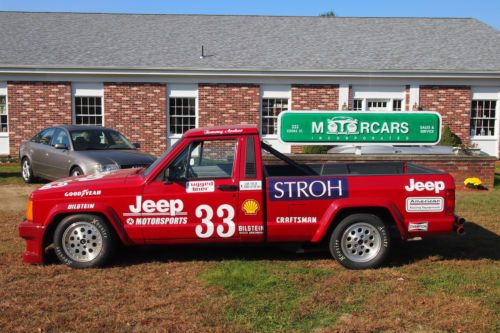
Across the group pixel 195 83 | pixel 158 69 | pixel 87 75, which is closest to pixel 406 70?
pixel 195 83

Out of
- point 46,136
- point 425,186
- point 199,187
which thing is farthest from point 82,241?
point 46,136

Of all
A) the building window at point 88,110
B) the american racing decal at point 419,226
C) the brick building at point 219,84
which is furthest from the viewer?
the building window at point 88,110

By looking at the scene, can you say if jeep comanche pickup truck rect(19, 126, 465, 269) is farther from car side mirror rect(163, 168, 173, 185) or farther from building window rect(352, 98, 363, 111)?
building window rect(352, 98, 363, 111)

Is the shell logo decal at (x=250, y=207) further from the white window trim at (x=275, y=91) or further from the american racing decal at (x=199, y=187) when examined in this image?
the white window trim at (x=275, y=91)

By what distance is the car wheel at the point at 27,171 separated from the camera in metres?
11.9

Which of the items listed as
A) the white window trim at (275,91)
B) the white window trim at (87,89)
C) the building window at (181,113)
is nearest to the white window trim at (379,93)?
the white window trim at (275,91)

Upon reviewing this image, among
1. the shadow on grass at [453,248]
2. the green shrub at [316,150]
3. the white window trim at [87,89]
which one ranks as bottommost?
the shadow on grass at [453,248]

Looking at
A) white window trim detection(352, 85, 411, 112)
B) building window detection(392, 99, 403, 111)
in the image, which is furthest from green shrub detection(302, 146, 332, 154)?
building window detection(392, 99, 403, 111)

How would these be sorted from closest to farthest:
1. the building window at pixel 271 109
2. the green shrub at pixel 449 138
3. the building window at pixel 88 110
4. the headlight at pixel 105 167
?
the headlight at pixel 105 167 → the green shrub at pixel 449 138 → the building window at pixel 88 110 → the building window at pixel 271 109

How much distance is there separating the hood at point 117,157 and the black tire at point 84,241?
156 inches

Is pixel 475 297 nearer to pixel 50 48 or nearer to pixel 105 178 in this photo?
pixel 105 178

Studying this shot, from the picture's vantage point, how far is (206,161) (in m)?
5.48

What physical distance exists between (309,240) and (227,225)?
93 centimetres

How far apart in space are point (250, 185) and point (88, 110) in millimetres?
14203
